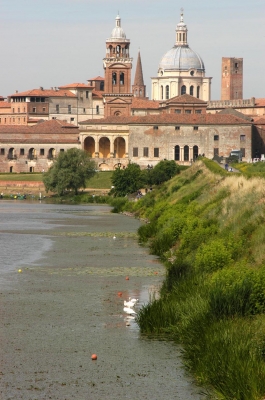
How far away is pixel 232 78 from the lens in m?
126

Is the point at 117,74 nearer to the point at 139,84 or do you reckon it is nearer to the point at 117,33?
the point at 117,33

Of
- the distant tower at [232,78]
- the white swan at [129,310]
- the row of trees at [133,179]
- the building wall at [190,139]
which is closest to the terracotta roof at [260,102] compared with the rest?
the distant tower at [232,78]

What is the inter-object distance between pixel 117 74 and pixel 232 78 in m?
22.9

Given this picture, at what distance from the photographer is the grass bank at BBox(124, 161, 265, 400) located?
502 inches

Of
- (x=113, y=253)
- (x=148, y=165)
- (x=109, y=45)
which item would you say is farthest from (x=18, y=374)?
(x=109, y=45)

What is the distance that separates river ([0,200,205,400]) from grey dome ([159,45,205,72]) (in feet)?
284

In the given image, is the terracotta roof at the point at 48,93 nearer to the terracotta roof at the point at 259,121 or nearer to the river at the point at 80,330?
the terracotta roof at the point at 259,121

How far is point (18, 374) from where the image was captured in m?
13.9

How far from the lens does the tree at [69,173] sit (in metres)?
68.5

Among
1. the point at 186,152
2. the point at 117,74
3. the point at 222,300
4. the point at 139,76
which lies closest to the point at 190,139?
the point at 186,152

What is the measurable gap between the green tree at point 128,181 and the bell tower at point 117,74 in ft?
129

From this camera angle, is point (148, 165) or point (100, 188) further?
point (148, 165)

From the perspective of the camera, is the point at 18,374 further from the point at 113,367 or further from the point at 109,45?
the point at 109,45

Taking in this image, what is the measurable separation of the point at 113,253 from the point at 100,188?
146 feet
